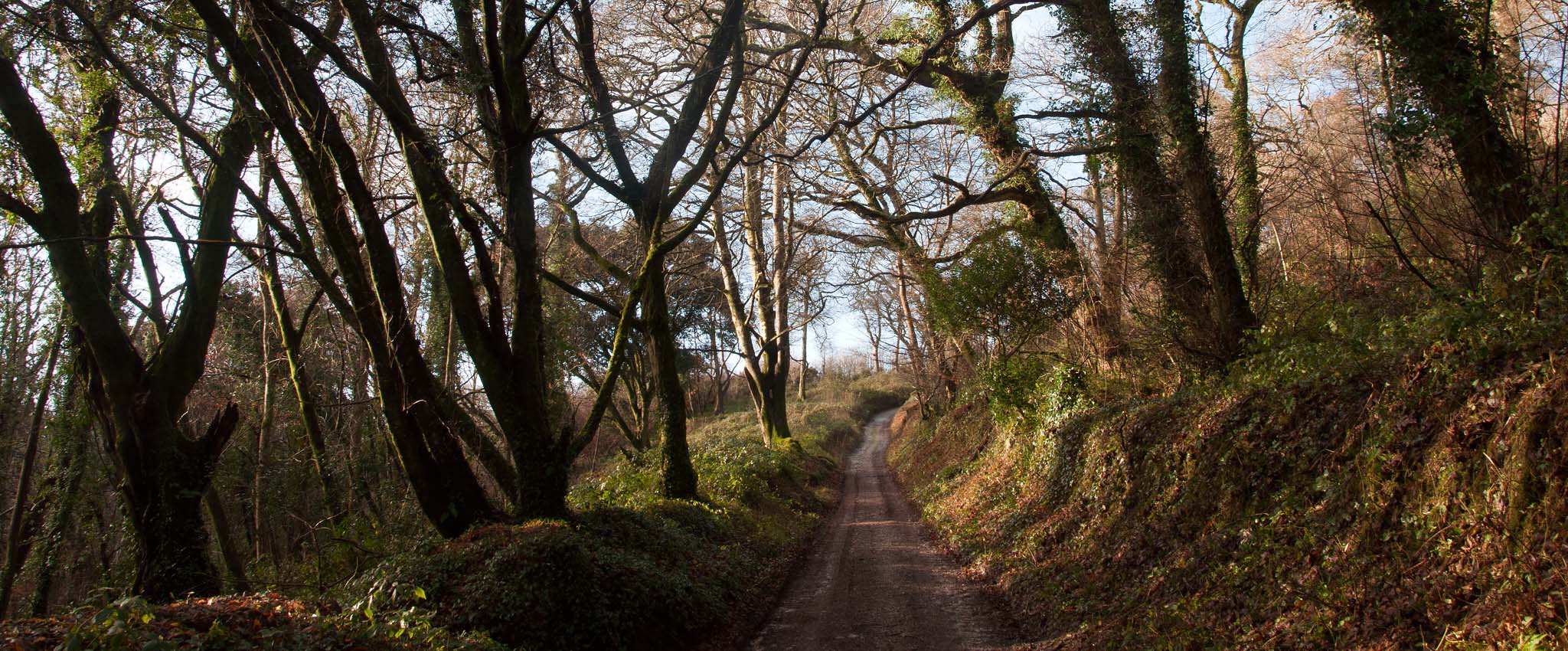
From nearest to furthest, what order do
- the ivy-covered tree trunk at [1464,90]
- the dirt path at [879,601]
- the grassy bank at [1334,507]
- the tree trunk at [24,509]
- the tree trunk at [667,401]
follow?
1. the grassy bank at [1334,507]
2. the ivy-covered tree trunk at [1464,90]
3. the dirt path at [879,601]
4. the tree trunk at [24,509]
5. the tree trunk at [667,401]

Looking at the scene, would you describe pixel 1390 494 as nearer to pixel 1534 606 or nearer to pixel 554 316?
pixel 1534 606

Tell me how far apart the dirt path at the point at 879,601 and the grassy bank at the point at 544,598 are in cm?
49

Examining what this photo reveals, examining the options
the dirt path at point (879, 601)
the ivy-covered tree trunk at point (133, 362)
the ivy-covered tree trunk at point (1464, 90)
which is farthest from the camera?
the ivy-covered tree trunk at point (133, 362)

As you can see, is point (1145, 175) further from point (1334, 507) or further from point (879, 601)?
point (879, 601)

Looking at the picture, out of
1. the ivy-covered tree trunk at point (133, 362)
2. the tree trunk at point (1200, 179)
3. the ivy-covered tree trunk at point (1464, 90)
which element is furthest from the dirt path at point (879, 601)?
the ivy-covered tree trunk at point (133, 362)

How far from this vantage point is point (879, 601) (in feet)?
29.2

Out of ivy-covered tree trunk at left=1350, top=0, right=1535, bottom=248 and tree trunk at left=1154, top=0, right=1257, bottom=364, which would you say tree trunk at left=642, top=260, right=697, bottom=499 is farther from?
ivy-covered tree trunk at left=1350, top=0, right=1535, bottom=248

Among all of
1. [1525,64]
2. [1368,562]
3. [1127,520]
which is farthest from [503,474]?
[1525,64]

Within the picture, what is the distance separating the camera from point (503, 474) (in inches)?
387

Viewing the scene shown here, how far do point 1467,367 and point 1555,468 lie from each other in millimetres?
1208

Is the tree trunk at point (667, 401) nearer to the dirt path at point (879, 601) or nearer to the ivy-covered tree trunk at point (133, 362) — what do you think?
the dirt path at point (879, 601)

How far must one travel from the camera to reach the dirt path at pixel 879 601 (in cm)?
746

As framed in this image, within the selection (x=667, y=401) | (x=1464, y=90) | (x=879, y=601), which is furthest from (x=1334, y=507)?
(x=667, y=401)

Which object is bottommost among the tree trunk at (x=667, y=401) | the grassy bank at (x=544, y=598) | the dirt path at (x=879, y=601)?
the dirt path at (x=879, y=601)
